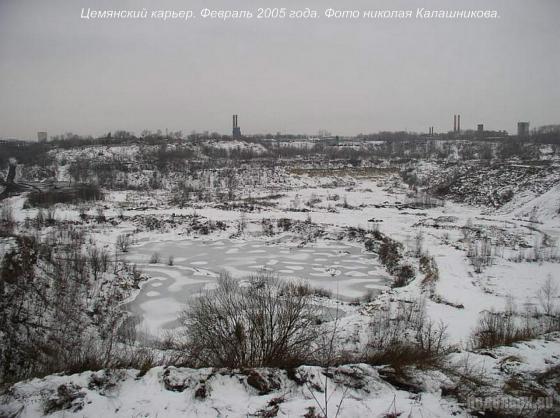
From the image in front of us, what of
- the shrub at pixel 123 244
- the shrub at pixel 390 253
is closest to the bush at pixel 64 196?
the shrub at pixel 123 244

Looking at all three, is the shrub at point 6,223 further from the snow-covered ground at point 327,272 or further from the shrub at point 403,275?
the shrub at point 403,275

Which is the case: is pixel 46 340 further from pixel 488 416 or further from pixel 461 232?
pixel 461 232

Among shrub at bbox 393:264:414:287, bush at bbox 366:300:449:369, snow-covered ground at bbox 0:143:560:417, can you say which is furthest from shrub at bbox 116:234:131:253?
bush at bbox 366:300:449:369

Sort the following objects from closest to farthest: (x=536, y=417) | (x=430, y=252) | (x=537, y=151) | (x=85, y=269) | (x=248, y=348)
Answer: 1. (x=536, y=417)
2. (x=248, y=348)
3. (x=85, y=269)
4. (x=430, y=252)
5. (x=537, y=151)

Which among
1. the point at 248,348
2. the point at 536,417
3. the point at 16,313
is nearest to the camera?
the point at 536,417

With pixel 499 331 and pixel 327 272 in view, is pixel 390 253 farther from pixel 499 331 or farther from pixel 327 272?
pixel 499 331

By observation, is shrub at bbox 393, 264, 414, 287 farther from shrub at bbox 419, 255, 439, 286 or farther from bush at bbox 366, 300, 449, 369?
bush at bbox 366, 300, 449, 369

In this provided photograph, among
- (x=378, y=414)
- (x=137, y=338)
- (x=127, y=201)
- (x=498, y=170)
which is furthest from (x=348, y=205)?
(x=378, y=414)
